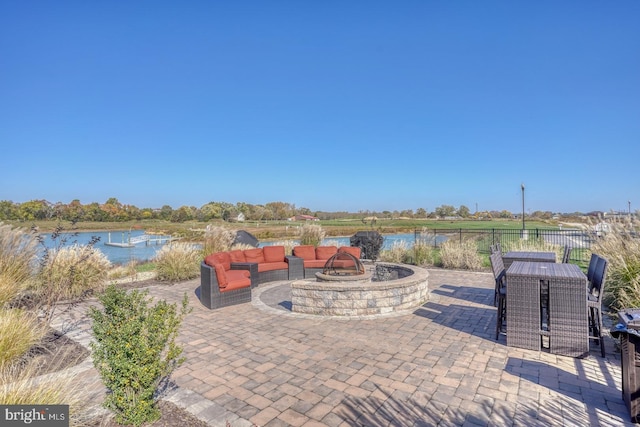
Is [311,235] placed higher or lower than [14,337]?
higher

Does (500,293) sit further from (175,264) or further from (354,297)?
(175,264)

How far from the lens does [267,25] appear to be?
31.4 feet

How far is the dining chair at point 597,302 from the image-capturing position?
366 cm

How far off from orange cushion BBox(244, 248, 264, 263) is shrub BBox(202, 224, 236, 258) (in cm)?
187

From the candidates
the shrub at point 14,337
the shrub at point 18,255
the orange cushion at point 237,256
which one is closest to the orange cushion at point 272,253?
the orange cushion at point 237,256

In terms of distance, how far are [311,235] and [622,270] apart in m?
8.49

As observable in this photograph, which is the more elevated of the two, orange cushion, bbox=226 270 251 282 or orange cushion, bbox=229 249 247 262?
orange cushion, bbox=229 249 247 262

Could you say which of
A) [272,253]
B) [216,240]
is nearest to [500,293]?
[272,253]

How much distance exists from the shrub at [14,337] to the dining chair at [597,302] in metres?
6.14

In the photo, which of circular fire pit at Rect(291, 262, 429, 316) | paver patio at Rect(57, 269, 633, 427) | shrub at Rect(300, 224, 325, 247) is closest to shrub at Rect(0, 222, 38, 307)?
paver patio at Rect(57, 269, 633, 427)

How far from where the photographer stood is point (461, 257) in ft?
31.7

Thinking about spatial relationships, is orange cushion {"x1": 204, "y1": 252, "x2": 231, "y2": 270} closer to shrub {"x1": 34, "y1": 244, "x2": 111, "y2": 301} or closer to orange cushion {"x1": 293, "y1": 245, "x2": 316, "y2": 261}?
orange cushion {"x1": 293, "y1": 245, "x2": 316, "y2": 261}

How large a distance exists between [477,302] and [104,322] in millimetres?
5981

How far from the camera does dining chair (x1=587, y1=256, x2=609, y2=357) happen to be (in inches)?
144
